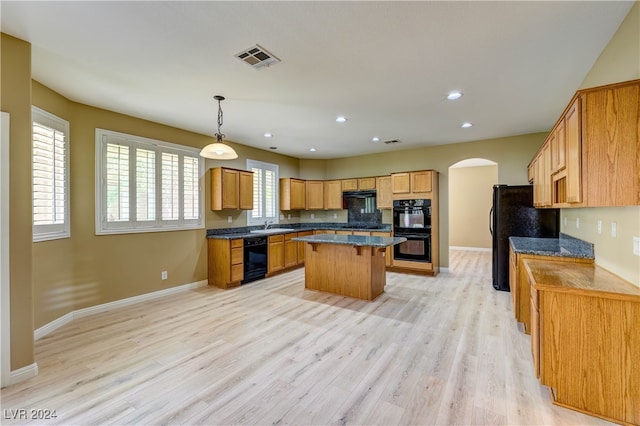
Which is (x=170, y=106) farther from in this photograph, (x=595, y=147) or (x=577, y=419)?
(x=577, y=419)

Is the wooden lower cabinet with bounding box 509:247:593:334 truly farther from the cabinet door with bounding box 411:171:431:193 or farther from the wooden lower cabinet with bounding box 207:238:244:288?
the wooden lower cabinet with bounding box 207:238:244:288

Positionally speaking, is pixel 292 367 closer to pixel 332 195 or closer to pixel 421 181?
pixel 421 181

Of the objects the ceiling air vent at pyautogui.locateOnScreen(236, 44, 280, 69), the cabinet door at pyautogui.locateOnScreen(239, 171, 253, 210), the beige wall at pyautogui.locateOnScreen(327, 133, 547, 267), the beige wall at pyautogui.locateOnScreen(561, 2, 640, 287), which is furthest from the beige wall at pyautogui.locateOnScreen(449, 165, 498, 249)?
the ceiling air vent at pyautogui.locateOnScreen(236, 44, 280, 69)

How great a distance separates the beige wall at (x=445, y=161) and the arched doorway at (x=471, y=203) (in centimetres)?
303

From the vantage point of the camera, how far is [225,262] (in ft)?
15.7

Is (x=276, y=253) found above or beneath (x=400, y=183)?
beneath

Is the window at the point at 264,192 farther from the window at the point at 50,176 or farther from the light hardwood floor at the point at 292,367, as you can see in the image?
the window at the point at 50,176

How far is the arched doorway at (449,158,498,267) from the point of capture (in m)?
8.58

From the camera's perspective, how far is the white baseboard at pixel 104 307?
10.0 feet

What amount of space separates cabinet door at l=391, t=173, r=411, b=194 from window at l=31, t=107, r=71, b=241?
542cm

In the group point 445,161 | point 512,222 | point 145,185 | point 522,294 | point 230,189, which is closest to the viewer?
point 522,294

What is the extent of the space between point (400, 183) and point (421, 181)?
1.43 feet

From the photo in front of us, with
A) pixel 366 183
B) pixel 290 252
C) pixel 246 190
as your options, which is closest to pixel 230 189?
pixel 246 190

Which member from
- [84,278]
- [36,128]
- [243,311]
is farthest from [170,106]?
[243,311]
